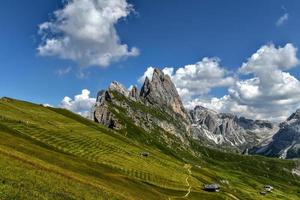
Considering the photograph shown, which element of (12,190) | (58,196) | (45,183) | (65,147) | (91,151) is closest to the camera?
(12,190)

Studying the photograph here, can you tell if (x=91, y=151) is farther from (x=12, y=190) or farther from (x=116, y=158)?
(x=12, y=190)

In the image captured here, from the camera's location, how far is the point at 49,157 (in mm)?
89000

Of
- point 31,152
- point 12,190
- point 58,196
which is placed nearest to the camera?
point 12,190

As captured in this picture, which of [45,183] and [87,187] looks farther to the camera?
[87,187]

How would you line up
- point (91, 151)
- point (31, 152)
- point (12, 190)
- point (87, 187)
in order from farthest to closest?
1. point (91, 151)
2. point (31, 152)
3. point (87, 187)
4. point (12, 190)

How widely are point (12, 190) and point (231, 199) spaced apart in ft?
458

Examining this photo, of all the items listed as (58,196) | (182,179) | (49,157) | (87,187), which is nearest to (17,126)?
(182,179)

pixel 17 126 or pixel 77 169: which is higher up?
pixel 17 126

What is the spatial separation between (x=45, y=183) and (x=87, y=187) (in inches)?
→ 397

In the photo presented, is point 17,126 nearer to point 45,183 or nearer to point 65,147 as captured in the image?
point 65,147

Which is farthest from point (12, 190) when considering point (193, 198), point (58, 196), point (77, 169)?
point (193, 198)

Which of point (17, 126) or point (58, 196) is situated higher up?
point (17, 126)

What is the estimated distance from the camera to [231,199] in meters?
171

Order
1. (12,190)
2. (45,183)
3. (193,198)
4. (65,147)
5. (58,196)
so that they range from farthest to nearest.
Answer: (65,147)
(193,198)
(45,183)
(58,196)
(12,190)
